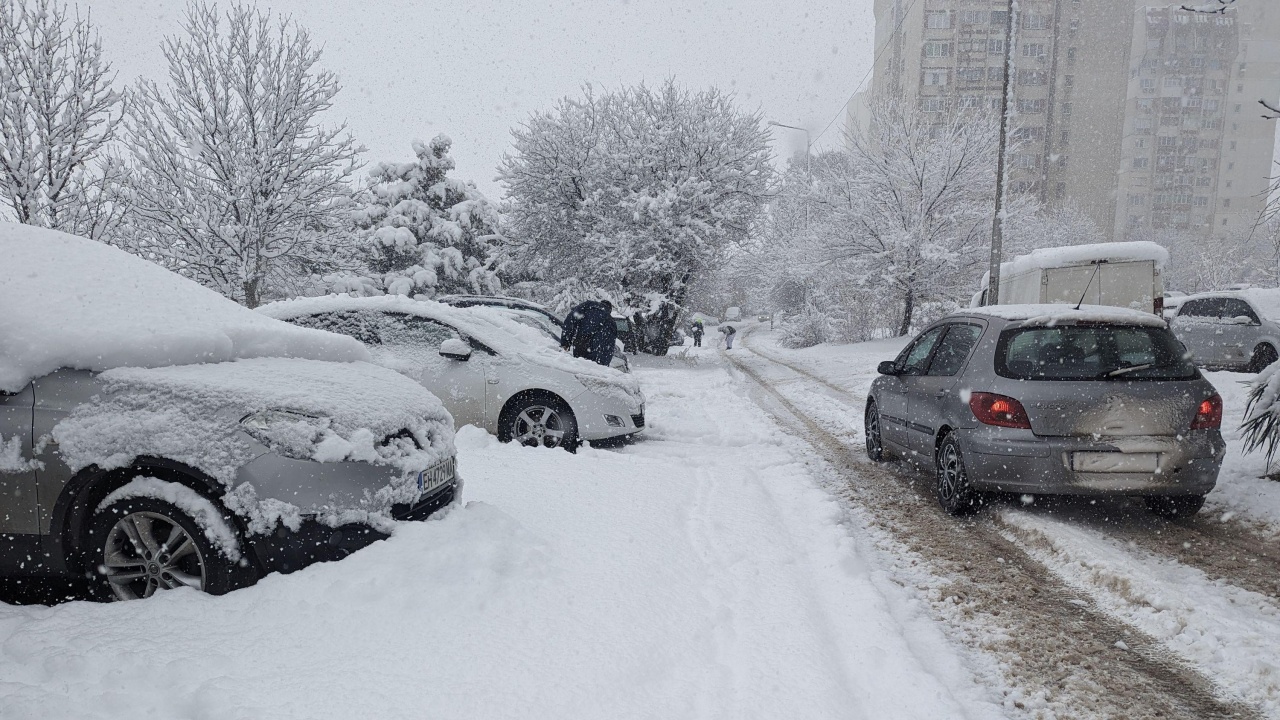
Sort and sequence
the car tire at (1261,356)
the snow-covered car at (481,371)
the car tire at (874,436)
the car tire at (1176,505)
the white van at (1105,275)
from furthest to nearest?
the car tire at (1261,356)
the white van at (1105,275)
the car tire at (874,436)
the snow-covered car at (481,371)
the car tire at (1176,505)

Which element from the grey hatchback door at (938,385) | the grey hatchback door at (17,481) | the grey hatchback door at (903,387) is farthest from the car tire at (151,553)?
the grey hatchback door at (903,387)

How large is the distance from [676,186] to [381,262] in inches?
549

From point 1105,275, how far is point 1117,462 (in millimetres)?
10638

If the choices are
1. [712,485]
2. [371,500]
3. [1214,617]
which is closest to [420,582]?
[371,500]

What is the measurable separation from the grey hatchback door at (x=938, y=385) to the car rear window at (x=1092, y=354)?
377 mm

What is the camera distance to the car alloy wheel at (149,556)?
3.02 m

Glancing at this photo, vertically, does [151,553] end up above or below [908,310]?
Result: below

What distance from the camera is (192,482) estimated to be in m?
3.04

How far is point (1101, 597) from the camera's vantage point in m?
3.60

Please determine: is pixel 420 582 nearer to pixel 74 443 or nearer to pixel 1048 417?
pixel 74 443

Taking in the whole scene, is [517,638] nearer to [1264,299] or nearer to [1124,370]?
[1124,370]

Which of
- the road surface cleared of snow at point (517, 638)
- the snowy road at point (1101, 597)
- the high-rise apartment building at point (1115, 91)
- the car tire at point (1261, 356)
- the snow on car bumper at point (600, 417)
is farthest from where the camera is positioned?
the high-rise apartment building at point (1115, 91)

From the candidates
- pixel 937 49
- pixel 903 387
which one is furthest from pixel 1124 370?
pixel 937 49

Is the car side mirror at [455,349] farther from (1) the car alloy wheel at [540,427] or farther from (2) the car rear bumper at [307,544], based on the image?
(2) the car rear bumper at [307,544]
